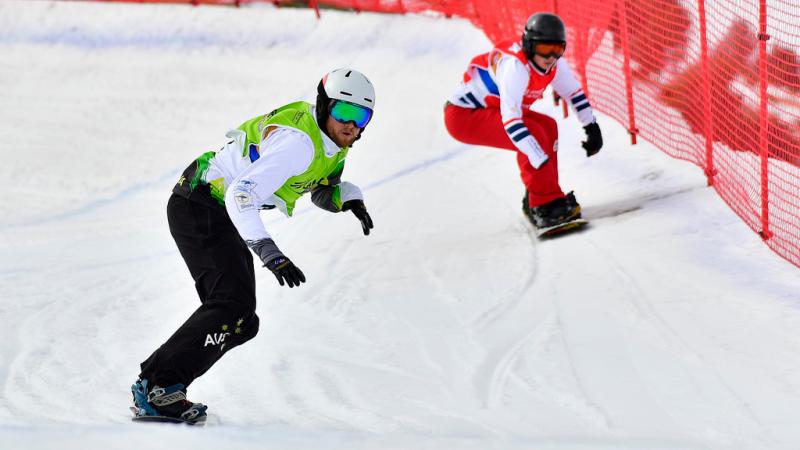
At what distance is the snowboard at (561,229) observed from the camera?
6.87m

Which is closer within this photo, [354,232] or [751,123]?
[751,123]

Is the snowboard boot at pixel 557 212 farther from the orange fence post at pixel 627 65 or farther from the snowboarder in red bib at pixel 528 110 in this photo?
the orange fence post at pixel 627 65

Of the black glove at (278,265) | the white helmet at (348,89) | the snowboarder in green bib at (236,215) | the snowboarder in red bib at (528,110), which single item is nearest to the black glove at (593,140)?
the snowboarder in red bib at (528,110)

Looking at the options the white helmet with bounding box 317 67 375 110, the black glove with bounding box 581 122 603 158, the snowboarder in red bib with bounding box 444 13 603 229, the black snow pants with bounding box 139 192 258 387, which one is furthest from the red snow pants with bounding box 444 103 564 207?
the black snow pants with bounding box 139 192 258 387

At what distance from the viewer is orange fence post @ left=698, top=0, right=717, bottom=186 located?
6.93 meters

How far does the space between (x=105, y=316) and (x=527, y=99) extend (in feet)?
10.4

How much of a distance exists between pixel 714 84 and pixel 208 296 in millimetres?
4181

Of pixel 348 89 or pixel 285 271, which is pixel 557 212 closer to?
pixel 348 89

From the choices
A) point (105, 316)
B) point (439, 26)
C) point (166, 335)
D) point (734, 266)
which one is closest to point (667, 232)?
point (734, 266)

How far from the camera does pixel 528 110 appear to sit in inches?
278

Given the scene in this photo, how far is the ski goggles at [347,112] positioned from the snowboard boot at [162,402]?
137cm

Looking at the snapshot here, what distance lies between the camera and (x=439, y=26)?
13.4 m

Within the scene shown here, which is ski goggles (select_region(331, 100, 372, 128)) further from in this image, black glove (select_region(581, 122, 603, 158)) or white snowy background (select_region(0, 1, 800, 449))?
black glove (select_region(581, 122, 603, 158))

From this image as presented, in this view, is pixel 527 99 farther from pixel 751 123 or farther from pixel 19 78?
pixel 19 78
